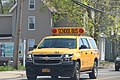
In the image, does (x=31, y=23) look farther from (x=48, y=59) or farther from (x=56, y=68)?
(x=56, y=68)

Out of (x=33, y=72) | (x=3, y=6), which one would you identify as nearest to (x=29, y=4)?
(x=3, y=6)

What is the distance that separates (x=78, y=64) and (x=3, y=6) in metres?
65.9

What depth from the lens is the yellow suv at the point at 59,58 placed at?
17547 millimetres

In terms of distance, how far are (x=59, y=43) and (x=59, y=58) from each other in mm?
1666

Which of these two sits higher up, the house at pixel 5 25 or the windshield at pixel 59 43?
the house at pixel 5 25

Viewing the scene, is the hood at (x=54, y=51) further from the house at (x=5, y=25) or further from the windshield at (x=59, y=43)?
the house at (x=5, y=25)

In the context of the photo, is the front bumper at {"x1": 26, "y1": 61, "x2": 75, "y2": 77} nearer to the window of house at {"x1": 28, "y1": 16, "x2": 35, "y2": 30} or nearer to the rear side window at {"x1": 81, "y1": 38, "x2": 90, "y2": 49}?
the rear side window at {"x1": 81, "y1": 38, "x2": 90, "y2": 49}

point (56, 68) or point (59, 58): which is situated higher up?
point (59, 58)

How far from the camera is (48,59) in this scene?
17578mm

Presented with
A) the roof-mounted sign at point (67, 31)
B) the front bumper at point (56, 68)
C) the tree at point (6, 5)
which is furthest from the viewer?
the tree at point (6, 5)

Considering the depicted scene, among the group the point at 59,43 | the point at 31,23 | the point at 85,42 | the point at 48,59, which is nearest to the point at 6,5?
the point at 31,23

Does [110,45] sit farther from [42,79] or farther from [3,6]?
[42,79]

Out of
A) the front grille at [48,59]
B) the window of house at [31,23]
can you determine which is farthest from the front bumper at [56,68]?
the window of house at [31,23]

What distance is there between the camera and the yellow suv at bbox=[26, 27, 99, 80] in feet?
57.6
